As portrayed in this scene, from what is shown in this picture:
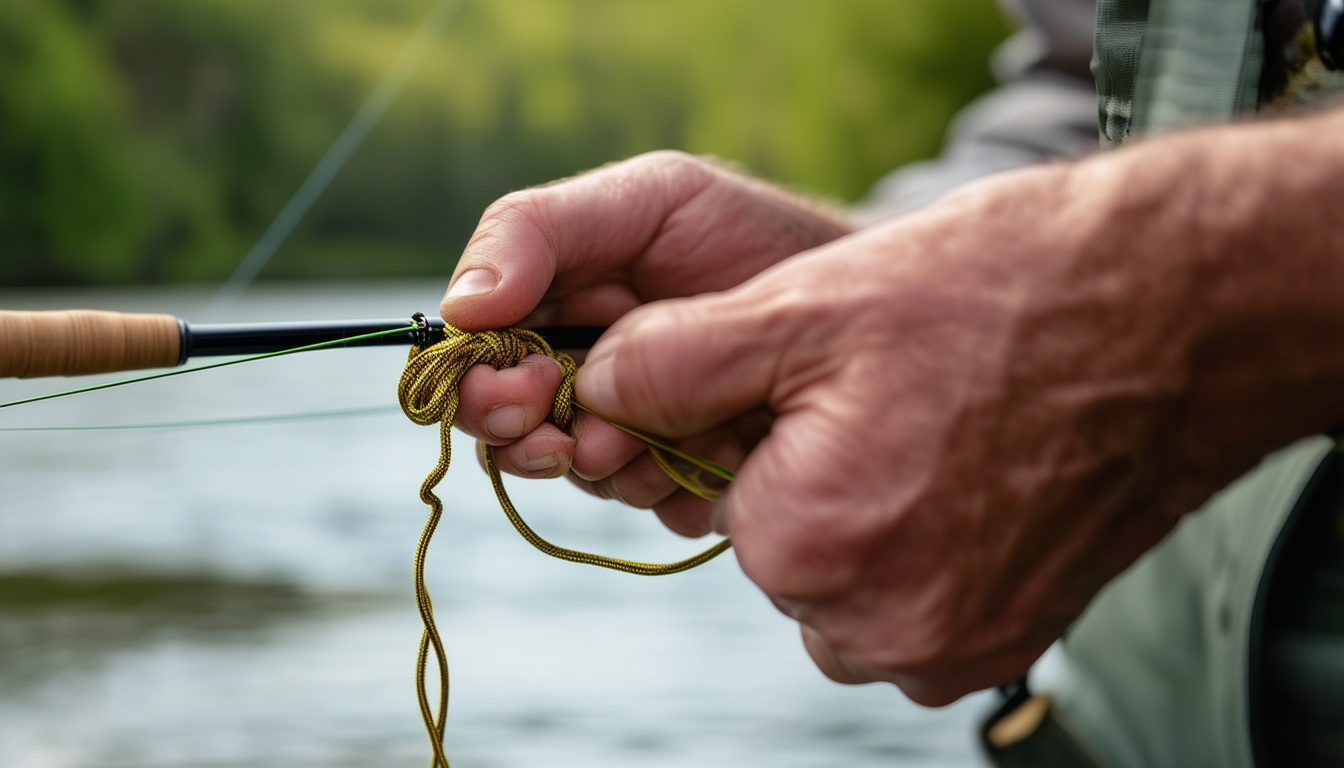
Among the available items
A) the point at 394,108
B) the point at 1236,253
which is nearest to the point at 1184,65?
the point at 1236,253

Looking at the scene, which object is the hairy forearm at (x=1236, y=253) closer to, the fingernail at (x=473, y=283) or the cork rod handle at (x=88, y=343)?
the fingernail at (x=473, y=283)

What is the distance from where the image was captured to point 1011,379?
50cm

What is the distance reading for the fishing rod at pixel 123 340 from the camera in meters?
0.60

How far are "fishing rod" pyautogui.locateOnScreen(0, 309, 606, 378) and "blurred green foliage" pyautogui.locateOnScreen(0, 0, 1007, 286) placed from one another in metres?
2.64

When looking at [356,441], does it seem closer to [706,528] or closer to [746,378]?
[706,528]

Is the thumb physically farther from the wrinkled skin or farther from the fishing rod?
the fishing rod

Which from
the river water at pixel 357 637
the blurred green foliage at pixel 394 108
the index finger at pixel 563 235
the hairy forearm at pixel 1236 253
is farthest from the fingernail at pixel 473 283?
the blurred green foliage at pixel 394 108

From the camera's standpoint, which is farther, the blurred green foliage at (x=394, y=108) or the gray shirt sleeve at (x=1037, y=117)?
the blurred green foliage at (x=394, y=108)

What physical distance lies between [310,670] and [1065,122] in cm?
109

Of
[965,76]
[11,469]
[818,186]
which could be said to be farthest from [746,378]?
[965,76]

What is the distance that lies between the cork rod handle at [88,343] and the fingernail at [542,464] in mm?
210

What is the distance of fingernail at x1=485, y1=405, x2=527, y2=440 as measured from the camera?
68 cm

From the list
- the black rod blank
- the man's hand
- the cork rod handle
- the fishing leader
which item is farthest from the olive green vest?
the cork rod handle

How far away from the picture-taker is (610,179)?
0.85m
